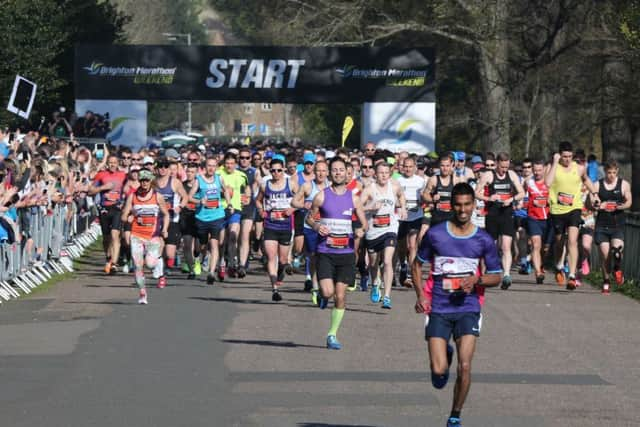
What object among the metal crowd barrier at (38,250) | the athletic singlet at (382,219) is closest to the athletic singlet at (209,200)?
the metal crowd barrier at (38,250)

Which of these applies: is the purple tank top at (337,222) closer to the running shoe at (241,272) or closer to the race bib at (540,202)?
the running shoe at (241,272)

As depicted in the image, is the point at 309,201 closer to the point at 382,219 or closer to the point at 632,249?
the point at 382,219

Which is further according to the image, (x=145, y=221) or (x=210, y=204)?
(x=210, y=204)

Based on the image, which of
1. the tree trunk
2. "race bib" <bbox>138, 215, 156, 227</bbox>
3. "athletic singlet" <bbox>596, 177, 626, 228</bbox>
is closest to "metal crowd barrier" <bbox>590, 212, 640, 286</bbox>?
"athletic singlet" <bbox>596, 177, 626, 228</bbox>

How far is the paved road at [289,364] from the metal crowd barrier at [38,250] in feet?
1.70

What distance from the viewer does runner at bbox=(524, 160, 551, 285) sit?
21.1 m

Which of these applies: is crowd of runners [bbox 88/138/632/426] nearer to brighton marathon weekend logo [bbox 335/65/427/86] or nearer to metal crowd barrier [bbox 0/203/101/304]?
metal crowd barrier [bbox 0/203/101/304]

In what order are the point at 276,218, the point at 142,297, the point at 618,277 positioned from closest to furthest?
the point at 142,297, the point at 276,218, the point at 618,277

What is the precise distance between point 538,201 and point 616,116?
35.2ft

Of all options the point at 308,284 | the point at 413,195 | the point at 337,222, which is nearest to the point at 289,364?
the point at 337,222

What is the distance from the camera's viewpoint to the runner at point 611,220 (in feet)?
64.8

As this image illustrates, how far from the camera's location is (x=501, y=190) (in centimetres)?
2078

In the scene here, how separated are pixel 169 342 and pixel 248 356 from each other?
3.83ft

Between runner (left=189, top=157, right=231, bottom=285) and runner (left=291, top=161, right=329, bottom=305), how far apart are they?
177 centimetres
